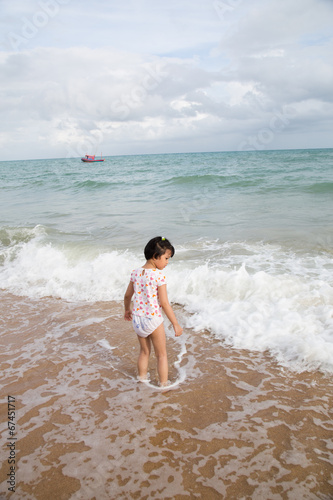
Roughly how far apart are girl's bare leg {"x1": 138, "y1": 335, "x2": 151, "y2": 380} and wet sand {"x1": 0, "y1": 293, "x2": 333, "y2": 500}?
0.45 feet

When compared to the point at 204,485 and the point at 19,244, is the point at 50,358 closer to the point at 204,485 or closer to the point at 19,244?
the point at 204,485

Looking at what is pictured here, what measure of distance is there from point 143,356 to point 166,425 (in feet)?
Answer: 2.47

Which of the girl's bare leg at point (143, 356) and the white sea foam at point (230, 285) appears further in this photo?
the white sea foam at point (230, 285)

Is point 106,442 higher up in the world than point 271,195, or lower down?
lower down

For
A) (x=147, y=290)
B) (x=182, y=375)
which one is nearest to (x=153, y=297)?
(x=147, y=290)

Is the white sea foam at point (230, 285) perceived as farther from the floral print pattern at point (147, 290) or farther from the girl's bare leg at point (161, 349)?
the floral print pattern at point (147, 290)

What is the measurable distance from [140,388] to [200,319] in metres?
1.74

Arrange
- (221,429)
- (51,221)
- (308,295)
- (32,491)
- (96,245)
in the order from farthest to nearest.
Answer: (51,221), (96,245), (308,295), (221,429), (32,491)

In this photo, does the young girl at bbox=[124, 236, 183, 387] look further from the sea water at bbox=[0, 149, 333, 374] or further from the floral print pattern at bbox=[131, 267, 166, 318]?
the sea water at bbox=[0, 149, 333, 374]

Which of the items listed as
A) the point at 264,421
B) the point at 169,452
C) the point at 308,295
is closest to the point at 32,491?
the point at 169,452

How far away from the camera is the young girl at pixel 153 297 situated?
3010 mm

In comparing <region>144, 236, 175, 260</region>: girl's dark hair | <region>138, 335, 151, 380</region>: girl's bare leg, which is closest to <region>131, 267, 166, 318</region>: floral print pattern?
<region>144, 236, 175, 260</region>: girl's dark hair

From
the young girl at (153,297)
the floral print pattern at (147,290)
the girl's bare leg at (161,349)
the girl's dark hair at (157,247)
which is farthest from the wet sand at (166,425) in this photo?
the girl's dark hair at (157,247)

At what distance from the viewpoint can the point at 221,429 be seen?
8.82 feet
